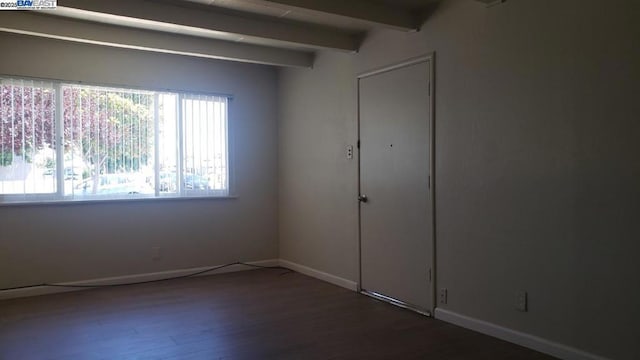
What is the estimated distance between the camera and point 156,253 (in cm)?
545

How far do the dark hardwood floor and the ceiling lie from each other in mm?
2345

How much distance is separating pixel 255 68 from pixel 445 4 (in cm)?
280

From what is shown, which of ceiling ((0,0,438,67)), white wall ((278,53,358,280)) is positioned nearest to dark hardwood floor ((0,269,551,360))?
white wall ((278,53,358,280))

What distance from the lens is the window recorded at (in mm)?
4688

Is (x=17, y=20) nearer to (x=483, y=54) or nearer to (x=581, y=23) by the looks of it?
(x=483, y=54)

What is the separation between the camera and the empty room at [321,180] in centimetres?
302

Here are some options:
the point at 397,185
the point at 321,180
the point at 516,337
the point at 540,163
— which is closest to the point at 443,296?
the point at 516,337

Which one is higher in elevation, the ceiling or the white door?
the ceiling

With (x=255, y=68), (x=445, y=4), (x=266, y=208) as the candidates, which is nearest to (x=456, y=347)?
(x=445, y=4)

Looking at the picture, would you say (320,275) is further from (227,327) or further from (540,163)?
(540,163)

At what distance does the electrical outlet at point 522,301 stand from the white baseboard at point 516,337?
0.54ft

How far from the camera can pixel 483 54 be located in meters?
3.59

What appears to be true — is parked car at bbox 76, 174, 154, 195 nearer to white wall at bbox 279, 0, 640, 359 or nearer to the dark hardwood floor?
the dark hardwood floor

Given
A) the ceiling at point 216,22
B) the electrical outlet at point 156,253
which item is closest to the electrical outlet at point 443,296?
the ceiling at point 216,22
